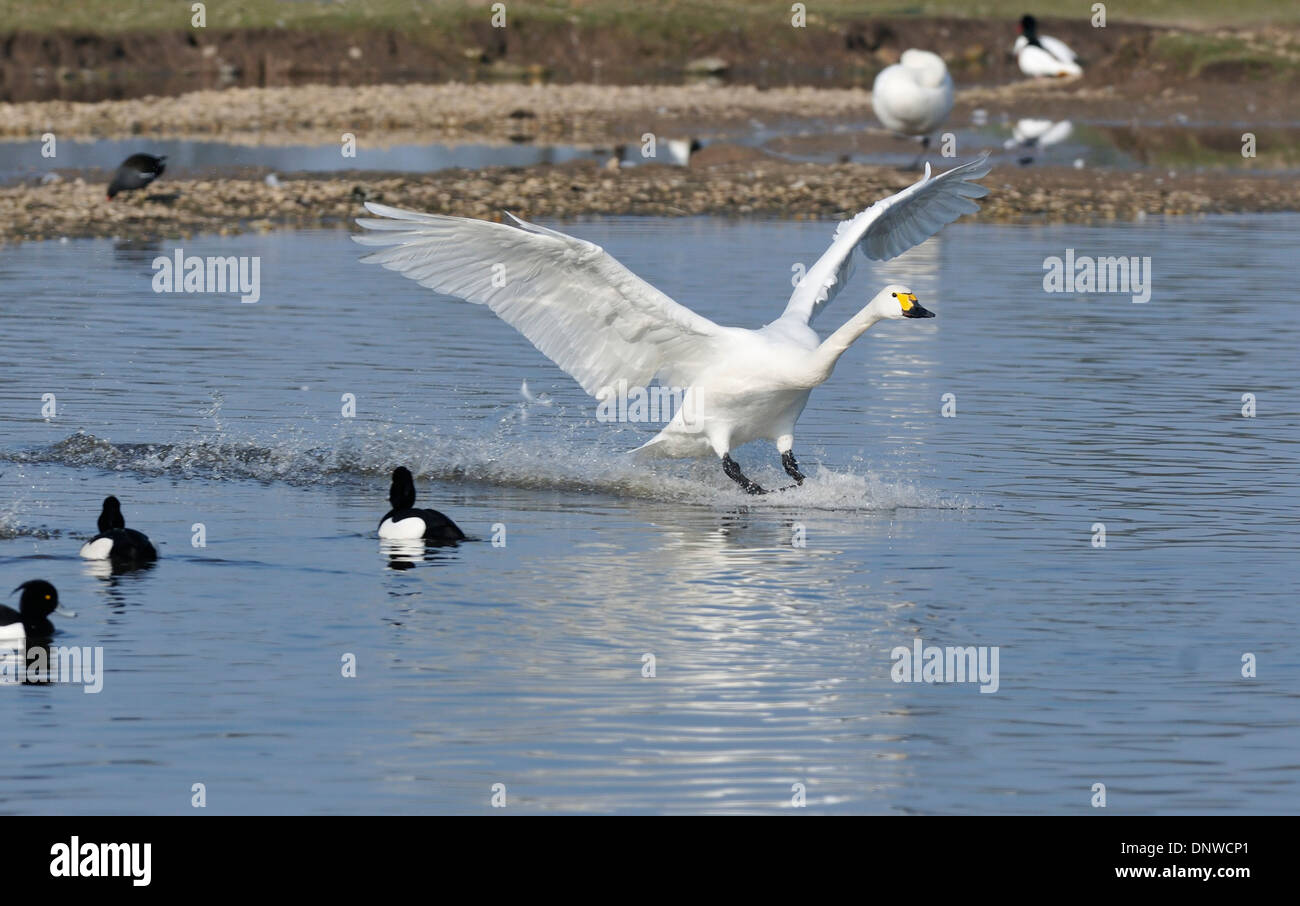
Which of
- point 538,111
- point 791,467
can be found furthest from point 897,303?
point 538,111

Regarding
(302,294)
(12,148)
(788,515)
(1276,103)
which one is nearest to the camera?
(788,515)

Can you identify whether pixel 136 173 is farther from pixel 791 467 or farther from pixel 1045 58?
pixel 1045 58

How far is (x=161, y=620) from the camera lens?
32.2ft

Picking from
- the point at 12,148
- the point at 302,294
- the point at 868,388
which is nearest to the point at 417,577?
the point at 868,388

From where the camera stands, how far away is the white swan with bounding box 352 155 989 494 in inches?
472

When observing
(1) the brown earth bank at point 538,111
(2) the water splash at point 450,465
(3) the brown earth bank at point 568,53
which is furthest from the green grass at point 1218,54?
(2) the water splash at point 450,465

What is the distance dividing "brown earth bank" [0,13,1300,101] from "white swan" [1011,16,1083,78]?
2.27 feet

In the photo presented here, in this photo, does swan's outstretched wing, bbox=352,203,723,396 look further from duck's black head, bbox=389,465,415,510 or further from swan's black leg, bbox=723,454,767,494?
duck's black head, bbox=389,465,415,510

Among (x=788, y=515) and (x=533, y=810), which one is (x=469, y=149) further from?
(x=533, y=810)

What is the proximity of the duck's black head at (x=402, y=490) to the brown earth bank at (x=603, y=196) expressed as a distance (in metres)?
14.7

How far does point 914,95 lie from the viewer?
33.3 metres

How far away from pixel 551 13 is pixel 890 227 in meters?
41.3

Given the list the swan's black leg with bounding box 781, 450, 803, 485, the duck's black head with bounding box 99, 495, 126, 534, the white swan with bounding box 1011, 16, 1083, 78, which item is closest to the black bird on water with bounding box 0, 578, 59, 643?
the duck's black head with bounding box 99, 495, 126, 534
